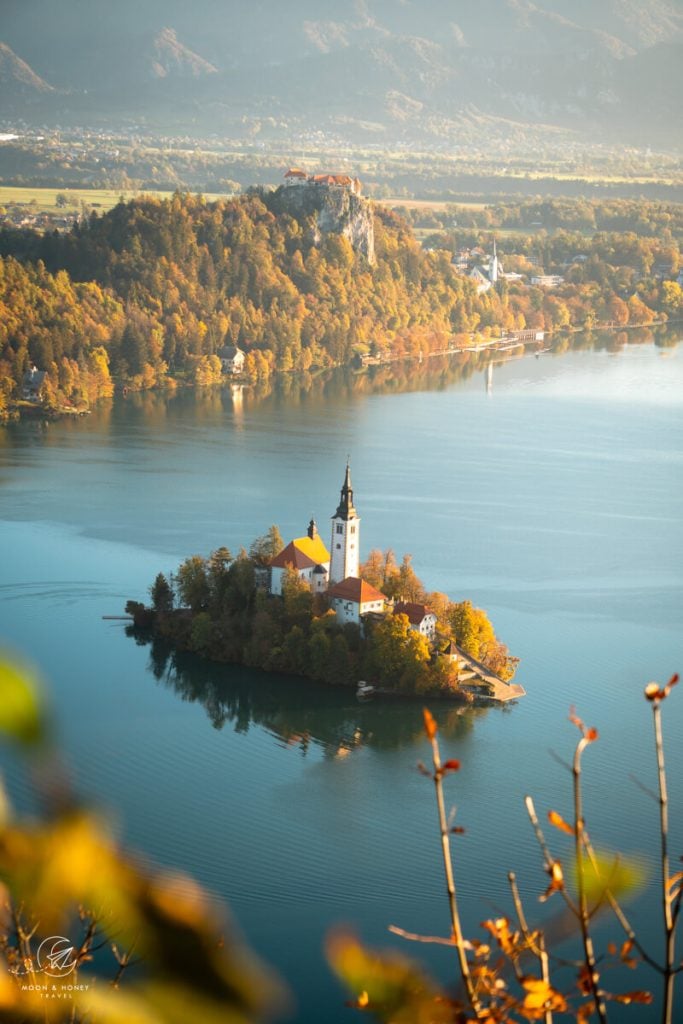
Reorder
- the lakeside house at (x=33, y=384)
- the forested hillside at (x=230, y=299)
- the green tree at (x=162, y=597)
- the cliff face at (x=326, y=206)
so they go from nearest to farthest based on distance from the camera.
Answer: the green tree at (x=162, y=597) < the lakeside house at (x=33, y=384) < the forested hillside at (x=230, y=299) < the cliff face at (x=326, y=206)

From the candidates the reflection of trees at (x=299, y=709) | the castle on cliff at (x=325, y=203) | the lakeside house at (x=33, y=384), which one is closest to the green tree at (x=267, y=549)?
the reflection of trees at (x=299, y=709)

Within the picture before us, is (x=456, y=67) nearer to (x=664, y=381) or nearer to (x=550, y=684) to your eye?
(x=664, y=381)

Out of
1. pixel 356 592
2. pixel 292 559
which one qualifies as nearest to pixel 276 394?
pixel 292 559

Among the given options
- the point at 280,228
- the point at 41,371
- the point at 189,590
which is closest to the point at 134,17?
the point at 280,228

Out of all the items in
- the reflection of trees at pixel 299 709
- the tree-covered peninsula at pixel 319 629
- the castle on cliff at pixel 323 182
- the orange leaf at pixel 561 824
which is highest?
the castle on cliff at pixel 323 182

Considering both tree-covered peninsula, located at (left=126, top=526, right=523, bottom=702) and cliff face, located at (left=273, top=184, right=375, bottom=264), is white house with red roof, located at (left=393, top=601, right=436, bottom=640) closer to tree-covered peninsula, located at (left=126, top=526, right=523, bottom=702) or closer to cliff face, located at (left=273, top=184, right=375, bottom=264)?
tree-covered peninsula, located at (left=126, top=526, right=523, bottom=702)

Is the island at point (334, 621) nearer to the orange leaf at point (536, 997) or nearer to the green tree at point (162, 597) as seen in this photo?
the green tree at point (162, 597)

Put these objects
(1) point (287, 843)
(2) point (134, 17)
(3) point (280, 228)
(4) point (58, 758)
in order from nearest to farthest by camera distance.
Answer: (4) point (58, 758)
(1) point (287, 843)
(3) point (280, 228)
(2) point (134, 17)
